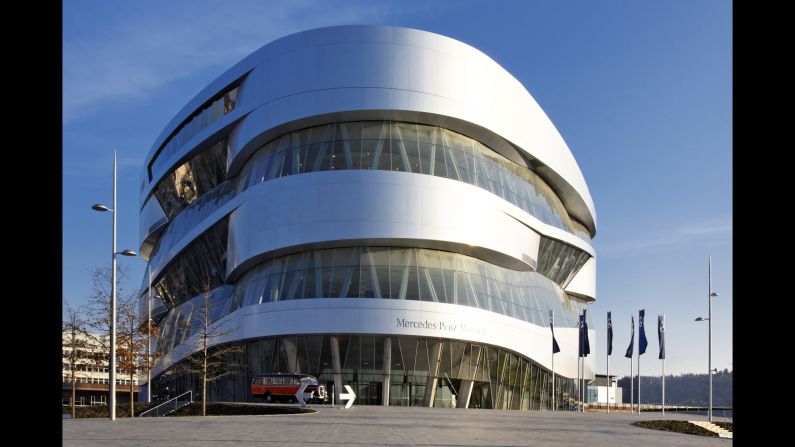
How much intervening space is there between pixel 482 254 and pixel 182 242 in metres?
24.8

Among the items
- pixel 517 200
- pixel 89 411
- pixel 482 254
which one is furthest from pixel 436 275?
pixel 89 411

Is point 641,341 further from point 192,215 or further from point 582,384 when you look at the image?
point 192,215

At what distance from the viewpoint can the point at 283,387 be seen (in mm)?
51250

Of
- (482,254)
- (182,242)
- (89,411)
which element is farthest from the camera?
(182,242)

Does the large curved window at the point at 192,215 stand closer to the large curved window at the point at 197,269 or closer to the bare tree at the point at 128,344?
the large curved window at the point at 197,269

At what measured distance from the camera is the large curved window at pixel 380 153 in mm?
55344

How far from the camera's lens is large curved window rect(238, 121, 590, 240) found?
2179 inches

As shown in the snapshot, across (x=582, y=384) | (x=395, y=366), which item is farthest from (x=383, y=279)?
(x=582, y=384)

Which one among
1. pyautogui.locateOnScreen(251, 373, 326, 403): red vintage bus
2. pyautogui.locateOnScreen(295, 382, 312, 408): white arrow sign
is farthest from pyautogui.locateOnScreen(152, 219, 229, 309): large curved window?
pyautogui.locateOnScreen(295, 382, 312, 408): white arrow sign

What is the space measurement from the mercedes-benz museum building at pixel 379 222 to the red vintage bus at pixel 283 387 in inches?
141

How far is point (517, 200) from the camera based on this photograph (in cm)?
6266

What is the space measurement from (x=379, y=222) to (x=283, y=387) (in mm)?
11434
